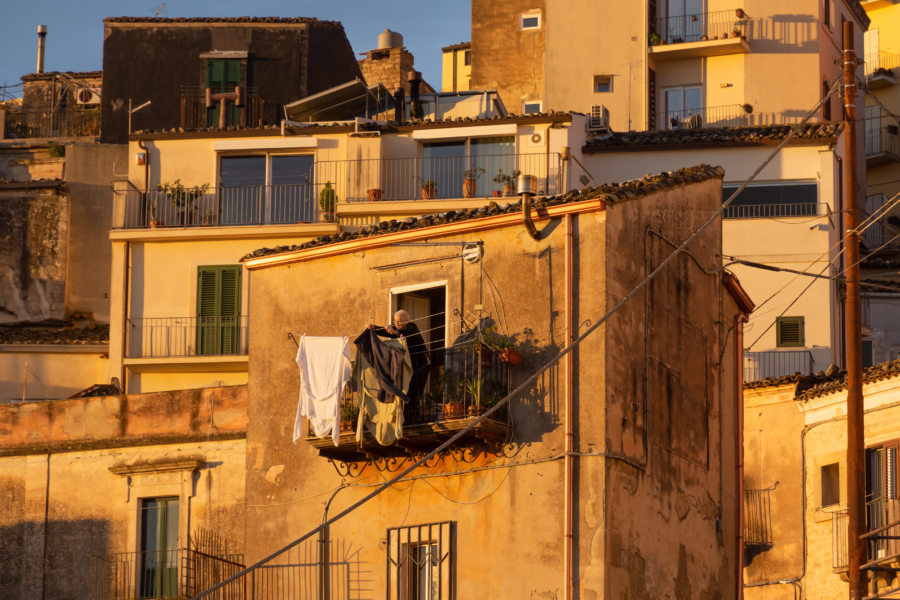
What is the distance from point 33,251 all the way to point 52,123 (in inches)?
478

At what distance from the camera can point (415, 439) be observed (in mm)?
24688

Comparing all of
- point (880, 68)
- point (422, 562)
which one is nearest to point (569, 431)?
point (422, 562)

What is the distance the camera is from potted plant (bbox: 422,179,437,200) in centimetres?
4091

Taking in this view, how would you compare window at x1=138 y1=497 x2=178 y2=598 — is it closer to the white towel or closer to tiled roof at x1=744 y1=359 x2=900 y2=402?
the white towel

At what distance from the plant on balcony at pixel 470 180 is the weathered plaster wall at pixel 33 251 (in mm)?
11874

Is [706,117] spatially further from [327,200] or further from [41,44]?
[41,44]

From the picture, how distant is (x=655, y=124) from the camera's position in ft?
166

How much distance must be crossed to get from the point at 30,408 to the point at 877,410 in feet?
52.2

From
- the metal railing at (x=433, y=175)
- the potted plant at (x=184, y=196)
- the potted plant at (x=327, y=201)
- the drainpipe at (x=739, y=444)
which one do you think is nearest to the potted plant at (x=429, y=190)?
the metal railing at (x=433, y=175)

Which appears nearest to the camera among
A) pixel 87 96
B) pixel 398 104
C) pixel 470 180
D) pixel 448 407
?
pixel 448 407

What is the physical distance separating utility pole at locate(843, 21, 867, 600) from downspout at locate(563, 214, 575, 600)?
20.6 ft

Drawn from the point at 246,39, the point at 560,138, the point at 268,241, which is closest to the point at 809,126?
the point at 560,138

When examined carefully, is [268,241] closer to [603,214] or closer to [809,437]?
[809,437]

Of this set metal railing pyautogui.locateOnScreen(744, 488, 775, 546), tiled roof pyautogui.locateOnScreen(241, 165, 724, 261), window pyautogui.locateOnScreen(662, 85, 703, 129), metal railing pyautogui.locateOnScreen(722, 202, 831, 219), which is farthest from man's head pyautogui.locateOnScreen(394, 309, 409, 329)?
window pyautogui.locateOnScreen(662, 85, 703, 129)
